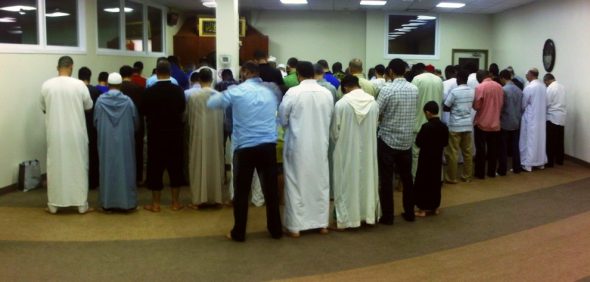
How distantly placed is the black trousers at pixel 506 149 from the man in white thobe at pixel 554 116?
681 millimetres

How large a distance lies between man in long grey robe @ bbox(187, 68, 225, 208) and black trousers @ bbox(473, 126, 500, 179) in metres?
4.02

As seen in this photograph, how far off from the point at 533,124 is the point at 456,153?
1.84 metres

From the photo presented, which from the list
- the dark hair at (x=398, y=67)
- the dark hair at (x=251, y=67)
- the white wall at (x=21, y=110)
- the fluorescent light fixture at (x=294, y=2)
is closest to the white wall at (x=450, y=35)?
the fluorescent light fixture at (x=294, y=2)

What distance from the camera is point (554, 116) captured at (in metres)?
8.88

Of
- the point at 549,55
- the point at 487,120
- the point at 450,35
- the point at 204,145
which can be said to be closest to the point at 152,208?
the point at 204,145

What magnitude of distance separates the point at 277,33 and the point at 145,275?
35.3 feet

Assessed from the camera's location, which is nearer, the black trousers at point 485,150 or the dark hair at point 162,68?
the dark hair at point 162,68

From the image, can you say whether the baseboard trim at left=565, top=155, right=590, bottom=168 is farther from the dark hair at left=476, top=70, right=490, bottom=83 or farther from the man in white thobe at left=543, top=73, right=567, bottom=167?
the dark hair at left=476, top=70, right=490, bottom=83

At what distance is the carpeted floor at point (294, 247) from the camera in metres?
4.30

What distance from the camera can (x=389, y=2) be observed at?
1227cm

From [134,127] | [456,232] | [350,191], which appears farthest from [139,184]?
[456,232]

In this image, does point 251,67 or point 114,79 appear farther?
point 114,79

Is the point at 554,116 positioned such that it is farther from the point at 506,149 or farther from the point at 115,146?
the point at 115,146

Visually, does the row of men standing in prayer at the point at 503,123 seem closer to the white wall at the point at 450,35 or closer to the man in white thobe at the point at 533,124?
the man in white thobe at the point at 533,124
